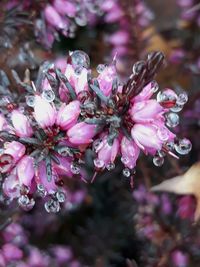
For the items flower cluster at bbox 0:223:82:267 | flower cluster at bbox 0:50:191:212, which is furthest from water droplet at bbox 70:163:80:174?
flower cluster at bbox 0:223:82:267

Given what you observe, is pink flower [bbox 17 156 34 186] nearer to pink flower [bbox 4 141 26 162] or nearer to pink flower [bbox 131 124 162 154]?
pink flower [bbox 4 141 26 162]

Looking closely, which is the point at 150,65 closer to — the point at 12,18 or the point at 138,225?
the point at 12,18

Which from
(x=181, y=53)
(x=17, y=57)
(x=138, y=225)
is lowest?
(x=138, y=225)

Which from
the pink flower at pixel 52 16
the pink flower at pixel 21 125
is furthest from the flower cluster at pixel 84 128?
the pink flower at pixel 52 16

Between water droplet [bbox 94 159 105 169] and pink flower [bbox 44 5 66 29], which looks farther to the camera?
pink flower [bbox 44 5 66 29]

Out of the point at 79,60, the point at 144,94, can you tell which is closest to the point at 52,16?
the point at 79,60

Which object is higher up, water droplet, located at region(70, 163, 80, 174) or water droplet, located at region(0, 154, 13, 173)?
water droplet, located at region(0, 154, 13, 173)

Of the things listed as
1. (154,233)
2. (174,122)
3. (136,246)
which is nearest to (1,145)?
(174,122)
